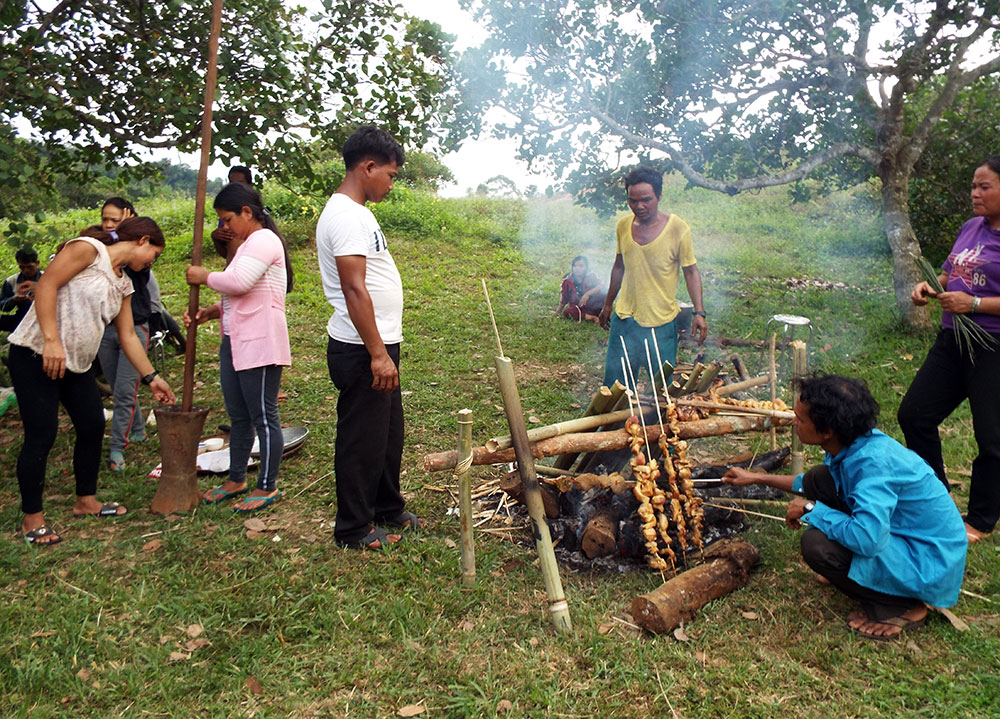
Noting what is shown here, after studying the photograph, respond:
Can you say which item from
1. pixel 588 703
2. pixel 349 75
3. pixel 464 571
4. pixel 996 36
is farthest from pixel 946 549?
pixel 996 36

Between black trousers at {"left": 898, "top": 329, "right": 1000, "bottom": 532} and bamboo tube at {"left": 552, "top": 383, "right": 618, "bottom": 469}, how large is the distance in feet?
5.94

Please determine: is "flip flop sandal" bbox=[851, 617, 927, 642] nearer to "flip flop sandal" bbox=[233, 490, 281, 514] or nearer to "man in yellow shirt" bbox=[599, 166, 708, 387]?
"man in yellow shirt" bbox=[599, 166, 708, 387]

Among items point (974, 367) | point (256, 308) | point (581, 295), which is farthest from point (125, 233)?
point (581, 295)

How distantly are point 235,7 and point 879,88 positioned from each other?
23.8 ft

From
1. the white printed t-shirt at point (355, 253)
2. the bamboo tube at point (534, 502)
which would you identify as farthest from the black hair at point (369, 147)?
the bamboo tube at point (534, 502)

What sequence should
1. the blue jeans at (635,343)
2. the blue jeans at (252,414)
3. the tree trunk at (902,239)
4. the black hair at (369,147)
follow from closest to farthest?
the black hair at (369,147)
the blue jeans at (252,414)
the blue jeans at (635,343)
the tree trunk at (902,239)

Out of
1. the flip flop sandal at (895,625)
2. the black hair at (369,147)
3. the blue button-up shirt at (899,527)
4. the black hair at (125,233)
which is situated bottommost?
the flip flop sandal at (895,625)

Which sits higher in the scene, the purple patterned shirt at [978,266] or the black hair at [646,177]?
the black hair at [646,177]

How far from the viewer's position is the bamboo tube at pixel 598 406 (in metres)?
3.96

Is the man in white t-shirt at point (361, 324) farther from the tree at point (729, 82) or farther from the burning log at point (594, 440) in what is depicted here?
the tree at point (729, 82)

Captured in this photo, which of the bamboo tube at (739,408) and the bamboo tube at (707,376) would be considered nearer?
the bamboo tube at (739,408)

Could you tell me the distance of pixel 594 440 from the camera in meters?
3.76

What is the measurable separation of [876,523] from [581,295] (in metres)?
7.00

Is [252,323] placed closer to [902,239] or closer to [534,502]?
[534,502]
